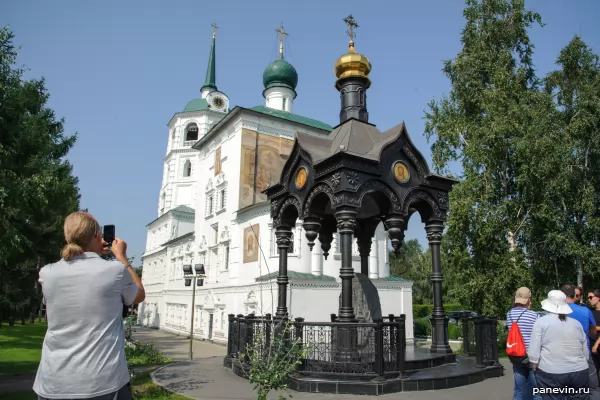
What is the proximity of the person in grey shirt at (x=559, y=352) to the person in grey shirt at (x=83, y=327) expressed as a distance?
429 centimetres

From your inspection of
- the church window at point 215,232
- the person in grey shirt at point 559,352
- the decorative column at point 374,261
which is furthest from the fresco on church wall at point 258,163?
the person in grey shirt at point 559,352

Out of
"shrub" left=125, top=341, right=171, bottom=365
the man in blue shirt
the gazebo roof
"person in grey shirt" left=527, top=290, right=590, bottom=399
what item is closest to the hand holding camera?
"person in grey shirt" left=527, top=290, right=590, bottom=399

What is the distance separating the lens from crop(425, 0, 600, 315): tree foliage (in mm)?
18953

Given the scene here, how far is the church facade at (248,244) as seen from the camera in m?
24.5

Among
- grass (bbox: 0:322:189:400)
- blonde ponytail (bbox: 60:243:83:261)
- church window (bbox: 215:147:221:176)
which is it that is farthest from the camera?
church window (bbox: 215:147:221:176)

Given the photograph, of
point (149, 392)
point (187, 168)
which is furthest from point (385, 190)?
point (187, 168)

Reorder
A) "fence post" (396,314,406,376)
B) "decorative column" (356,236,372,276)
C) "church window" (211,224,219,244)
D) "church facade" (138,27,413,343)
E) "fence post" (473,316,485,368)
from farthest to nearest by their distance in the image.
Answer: "church window" (211,224,219,244) → "church facade" (138,27,413,343) → "decorative column" (356,236,372,276) → "fence post" (473,316,485,368) → "fence post" (396,314,406,376)

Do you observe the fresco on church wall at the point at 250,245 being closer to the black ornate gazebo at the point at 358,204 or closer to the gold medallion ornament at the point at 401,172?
the black ornate gazebo at the point at 358,204

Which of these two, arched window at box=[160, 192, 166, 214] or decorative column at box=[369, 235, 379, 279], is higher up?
arched window at box=[160, 192, 166, 214]

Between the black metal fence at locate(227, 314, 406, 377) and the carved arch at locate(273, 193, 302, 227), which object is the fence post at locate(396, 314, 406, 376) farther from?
the carved arch at locate(273, 193, 302, 227)

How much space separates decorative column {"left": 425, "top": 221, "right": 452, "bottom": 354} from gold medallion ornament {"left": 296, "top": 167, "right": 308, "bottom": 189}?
336 cm

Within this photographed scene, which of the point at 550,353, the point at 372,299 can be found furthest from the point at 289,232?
the point at 550,353

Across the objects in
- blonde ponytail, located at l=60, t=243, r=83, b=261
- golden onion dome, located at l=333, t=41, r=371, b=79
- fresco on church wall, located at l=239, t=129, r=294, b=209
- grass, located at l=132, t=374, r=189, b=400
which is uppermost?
fresco on church wall, located at l=239, t=129, r=294, b=209

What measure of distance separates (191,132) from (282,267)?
4038cm
